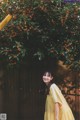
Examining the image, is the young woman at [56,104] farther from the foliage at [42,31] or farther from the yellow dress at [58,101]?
the foliage at [42,31]

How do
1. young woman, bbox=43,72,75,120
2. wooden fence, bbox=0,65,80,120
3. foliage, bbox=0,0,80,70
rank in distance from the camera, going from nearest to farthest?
young woman, bbox=43,72,75,120 → foliage, bbox=0,0,80,70 → wooden fence, bbox=0,65,80,120

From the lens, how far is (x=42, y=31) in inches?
325

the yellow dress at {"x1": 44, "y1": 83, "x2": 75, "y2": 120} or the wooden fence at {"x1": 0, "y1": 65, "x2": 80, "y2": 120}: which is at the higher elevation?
the yellow dress at {"x1": 44, "y1": 83, "x2": 75, "y2": 120}

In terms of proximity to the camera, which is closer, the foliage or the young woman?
the young woman

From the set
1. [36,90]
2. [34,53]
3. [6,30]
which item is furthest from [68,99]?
[6,30]

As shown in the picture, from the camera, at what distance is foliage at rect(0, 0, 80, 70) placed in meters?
8.09

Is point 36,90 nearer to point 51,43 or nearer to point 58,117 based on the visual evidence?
point 51,43

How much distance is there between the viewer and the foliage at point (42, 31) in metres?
8.09

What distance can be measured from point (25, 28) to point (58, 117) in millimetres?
1734

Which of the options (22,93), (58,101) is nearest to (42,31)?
(58,101)

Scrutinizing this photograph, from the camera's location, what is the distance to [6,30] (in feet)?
27.3

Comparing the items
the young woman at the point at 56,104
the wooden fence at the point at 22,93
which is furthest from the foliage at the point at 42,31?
the wooden fence at the point at 22,93

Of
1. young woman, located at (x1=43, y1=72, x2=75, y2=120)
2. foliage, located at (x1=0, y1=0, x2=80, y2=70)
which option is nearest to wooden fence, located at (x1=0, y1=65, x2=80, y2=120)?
foliage, located at (x1=0, y1=0, x2=80, y2=70)

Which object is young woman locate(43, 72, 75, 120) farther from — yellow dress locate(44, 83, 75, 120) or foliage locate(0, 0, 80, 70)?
foliage locate(0, 0, 80, 70)
